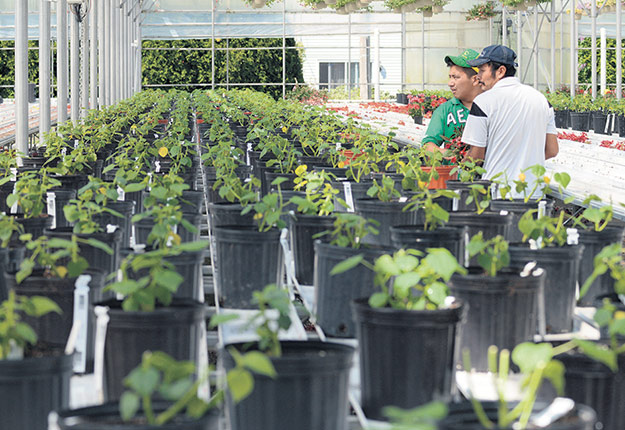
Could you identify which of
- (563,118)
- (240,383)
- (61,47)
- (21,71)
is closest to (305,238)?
(240,383)

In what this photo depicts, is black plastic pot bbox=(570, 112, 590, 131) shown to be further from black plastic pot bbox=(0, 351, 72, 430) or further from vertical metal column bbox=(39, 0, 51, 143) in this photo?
black plastic pot bbox=(0, 351, 72, 430)

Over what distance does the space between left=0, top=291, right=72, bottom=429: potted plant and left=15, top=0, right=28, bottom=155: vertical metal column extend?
17.3ft

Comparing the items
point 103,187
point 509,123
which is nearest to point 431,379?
point 103,187

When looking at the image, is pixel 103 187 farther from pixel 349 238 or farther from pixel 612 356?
pixel 612 356

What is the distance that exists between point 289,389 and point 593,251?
4.58ft

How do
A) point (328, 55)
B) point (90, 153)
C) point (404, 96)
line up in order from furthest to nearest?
1. point (328, 55)
2. point (404, 96)
3. point (90, 153)

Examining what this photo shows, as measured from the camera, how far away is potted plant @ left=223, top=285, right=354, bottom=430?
157 centimetres

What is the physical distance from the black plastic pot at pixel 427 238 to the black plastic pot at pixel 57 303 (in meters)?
0.87

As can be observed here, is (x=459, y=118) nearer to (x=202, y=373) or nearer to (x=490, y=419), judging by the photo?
(x=202, y=373)

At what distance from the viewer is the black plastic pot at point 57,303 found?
2.08m

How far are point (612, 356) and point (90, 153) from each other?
4.37 m

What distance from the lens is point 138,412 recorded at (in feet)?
4.79

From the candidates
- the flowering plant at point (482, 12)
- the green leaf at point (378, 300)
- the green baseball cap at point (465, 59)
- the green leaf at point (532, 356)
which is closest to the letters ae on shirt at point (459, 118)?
the green baseball cap at point (465, 59)

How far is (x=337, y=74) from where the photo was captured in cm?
2622
